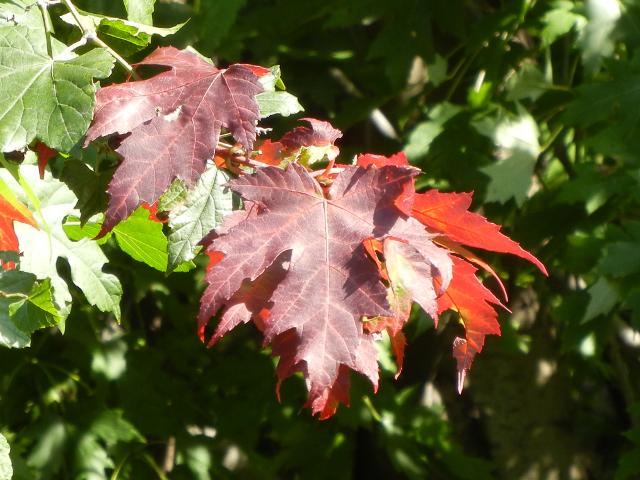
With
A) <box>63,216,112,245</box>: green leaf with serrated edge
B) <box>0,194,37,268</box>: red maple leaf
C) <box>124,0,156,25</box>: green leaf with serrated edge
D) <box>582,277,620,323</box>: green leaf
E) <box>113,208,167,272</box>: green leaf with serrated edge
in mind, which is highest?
<box>124,0,156,25</box>: green leaf with serrated edge

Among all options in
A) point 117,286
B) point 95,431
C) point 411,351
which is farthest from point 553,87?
point 117,286

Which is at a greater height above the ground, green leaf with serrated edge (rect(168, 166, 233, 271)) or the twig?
the twig

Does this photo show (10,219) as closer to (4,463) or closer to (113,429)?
(4,463)

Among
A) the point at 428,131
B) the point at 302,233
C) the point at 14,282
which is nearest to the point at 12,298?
the point at 14,282

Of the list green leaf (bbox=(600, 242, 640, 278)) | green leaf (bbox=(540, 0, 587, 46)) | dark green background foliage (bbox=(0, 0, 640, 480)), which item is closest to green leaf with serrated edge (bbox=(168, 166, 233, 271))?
dark green background foliage (bbox=(0, 0, 640, 480))

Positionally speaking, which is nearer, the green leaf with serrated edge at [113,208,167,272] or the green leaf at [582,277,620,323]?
the green leaf with serrated edge at [113,208,167,272]

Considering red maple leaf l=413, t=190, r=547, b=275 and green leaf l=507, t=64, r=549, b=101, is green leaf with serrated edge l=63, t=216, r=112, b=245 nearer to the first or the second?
red maple leaf l=413, t=190, r=547, b=275

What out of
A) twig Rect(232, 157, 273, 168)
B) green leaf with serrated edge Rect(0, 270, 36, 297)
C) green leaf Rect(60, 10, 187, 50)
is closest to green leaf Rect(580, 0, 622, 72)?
green leaf Rect(60, 10, 187, 50)

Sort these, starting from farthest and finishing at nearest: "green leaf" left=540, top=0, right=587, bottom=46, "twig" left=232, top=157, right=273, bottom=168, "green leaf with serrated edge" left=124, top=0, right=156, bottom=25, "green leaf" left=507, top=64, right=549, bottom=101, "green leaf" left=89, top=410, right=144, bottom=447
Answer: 1. "green leaf" left=507, top=64, right=549, bottom=101
2. "green leaf" left=540, top=0, right=587, bottom=46
3. "green leaf" left=89, top=410, right=144, bottom=447
4. "green leaf with serrated edge" left=124, top=0, right=156, bottom=25
5. "twig" left=232, top=157, right=273, bottom=168

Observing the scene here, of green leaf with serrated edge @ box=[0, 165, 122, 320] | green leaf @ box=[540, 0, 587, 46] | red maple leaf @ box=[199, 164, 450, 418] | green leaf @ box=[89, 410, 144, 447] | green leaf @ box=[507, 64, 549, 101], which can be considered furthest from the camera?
green leaf @ box=[507, 64, 549, 101]
